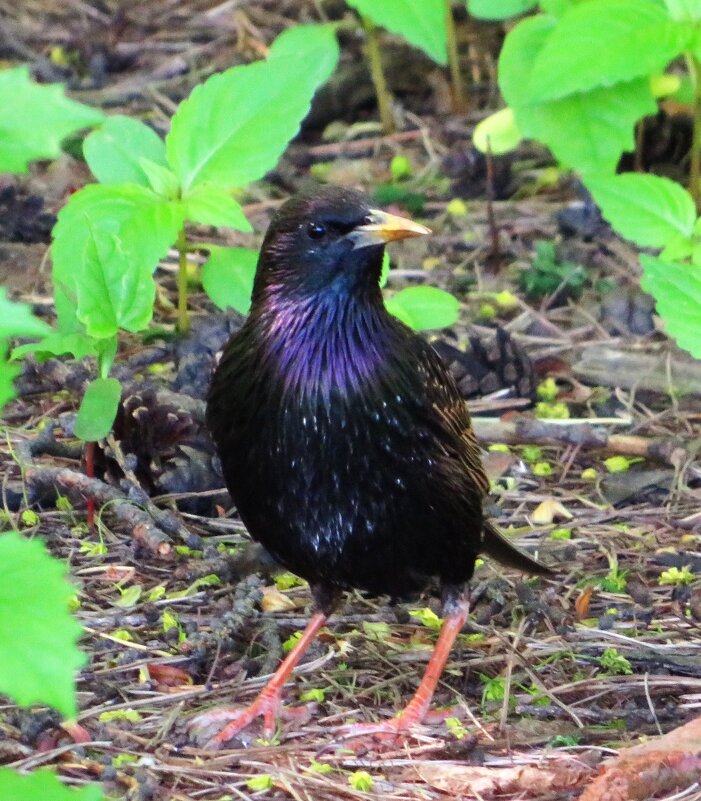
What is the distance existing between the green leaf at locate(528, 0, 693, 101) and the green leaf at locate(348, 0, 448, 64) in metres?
0.46

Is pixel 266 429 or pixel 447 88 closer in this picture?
pixel 266 429

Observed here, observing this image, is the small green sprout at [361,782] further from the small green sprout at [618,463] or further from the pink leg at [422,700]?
the small green sprout at [618,463]

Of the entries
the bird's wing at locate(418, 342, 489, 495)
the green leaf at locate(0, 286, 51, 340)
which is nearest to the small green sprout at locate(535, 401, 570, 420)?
the bird's wing at locate(418, 342, 489, 495)

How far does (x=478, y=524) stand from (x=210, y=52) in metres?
4.46

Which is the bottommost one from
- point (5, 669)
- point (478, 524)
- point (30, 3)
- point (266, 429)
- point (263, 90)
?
point (478, 524)

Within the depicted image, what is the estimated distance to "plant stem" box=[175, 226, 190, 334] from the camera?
5020 millimetres

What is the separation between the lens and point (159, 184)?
4.67m

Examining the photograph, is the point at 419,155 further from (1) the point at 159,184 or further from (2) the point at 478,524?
(2) the point at 478,524

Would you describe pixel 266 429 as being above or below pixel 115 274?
below

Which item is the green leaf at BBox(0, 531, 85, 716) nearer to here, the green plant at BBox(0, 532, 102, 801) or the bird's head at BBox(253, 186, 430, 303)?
the green plant at BBox(0, 532, 102, 801)

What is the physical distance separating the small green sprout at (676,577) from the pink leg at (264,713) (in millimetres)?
1127

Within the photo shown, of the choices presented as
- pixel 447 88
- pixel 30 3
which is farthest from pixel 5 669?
pixel 30 3

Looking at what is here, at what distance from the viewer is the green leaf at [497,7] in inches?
238

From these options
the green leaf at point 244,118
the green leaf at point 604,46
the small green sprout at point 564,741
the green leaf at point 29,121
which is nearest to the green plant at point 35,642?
the green leaf at point 29,121
